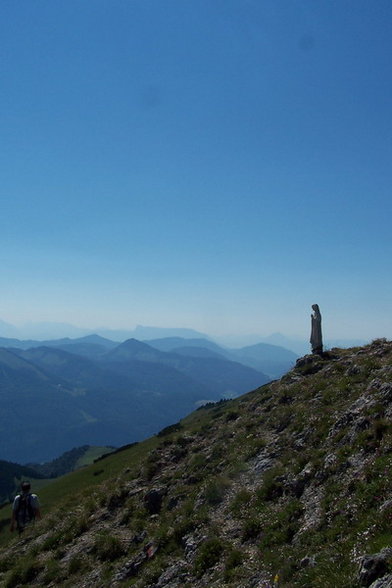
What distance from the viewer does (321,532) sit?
1176 cm

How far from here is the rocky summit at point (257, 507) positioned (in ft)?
36.7

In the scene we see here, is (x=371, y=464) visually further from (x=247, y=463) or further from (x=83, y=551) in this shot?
(x=83, y=551)

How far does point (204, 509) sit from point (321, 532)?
23.0 ft

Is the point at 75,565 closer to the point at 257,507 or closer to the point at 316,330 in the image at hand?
the point at 257,507

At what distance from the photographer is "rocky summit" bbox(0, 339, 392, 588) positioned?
1118 centimetres

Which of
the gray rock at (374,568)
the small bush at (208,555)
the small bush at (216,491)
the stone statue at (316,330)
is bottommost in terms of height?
the small bush at (208,555)

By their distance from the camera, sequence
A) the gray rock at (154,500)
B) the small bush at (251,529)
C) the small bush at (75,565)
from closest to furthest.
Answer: the small bush at (251,529) → the small bush at (75,565) → the gray rock at (154,500)

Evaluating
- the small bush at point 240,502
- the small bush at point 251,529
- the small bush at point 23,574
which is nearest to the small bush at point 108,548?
the small bush at point 23,574

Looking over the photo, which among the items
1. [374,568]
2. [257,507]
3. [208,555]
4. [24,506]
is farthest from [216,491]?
[374,568]

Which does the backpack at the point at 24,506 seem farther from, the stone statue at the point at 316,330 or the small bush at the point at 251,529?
the stone statue at the point at 316,330

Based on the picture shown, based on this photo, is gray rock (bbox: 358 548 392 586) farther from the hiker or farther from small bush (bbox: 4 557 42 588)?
the hiker

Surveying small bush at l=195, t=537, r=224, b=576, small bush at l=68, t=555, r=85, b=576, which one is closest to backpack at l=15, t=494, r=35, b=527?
small bush at l=68, t=555, r=85, b=576

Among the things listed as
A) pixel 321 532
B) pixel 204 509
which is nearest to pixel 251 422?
pixel 204 509

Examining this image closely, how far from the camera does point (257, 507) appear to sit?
15688 millimetres
